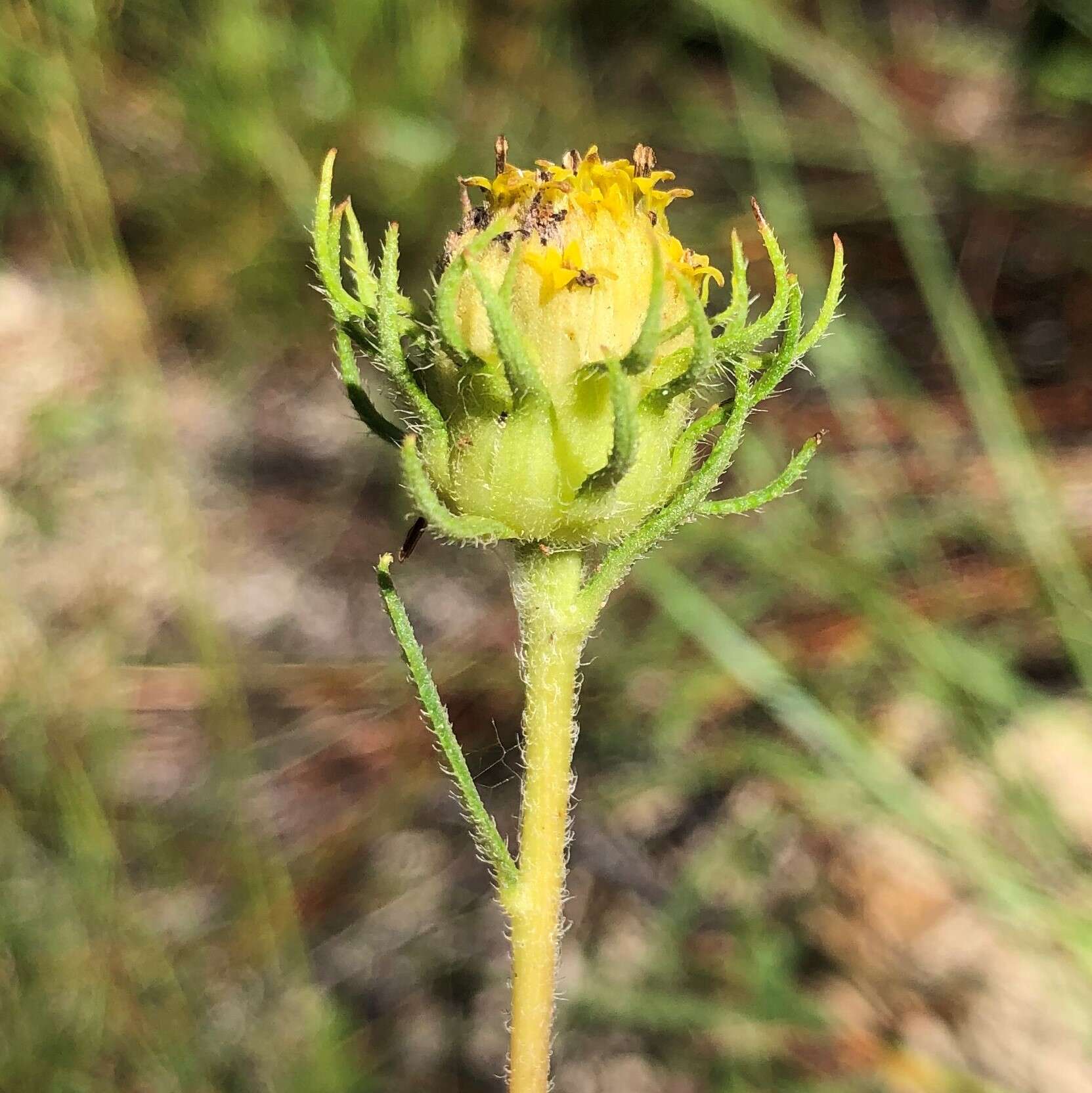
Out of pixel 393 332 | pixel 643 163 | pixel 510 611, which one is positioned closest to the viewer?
pixel 393 332

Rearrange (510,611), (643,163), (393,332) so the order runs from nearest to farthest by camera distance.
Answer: (393,332), (643,163), (510,611)

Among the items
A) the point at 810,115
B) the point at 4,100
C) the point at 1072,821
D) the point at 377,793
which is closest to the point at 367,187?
the point at 4,100

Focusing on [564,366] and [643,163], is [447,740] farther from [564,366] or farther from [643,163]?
[643,163]

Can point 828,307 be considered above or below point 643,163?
below

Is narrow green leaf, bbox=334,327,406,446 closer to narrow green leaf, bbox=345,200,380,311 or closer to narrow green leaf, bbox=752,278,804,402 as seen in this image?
narrow green leaf, bbox=345,200,380,311

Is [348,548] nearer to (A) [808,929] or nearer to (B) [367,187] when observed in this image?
(B) [367,187]

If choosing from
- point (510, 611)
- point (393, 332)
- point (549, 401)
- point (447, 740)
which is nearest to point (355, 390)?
point (393, 332)
